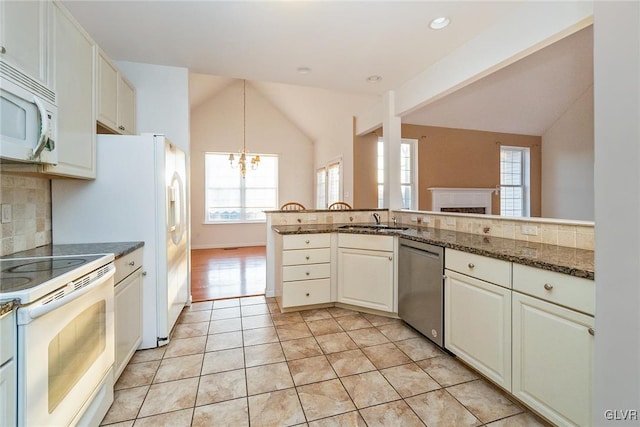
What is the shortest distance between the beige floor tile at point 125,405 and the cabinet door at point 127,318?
0.12 meters

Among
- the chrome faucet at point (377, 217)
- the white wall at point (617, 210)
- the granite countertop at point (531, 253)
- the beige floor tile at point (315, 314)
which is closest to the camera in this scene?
the white wall at point (617, 210)

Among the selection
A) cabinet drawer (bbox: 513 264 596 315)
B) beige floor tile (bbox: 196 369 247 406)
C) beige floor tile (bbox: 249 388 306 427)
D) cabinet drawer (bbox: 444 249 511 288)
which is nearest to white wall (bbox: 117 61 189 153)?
beige floor tile (bbox: 196 369 247 406)

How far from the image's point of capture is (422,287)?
2363 mm

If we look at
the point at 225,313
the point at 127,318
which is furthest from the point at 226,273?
the point at 127,318

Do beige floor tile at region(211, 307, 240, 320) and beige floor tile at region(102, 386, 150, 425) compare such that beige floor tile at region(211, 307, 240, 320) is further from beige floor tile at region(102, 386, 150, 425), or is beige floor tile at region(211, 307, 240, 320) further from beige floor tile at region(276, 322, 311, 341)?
beige floor tile at region(102, 386, 150, 425)

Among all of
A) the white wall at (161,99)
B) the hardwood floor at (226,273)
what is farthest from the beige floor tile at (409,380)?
the white wall at (161,99)

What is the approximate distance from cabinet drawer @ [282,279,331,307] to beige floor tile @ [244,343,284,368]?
0.62 meters

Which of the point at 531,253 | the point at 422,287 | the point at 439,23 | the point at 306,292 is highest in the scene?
the point at 439,23

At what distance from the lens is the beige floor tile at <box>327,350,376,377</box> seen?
196 centimetres

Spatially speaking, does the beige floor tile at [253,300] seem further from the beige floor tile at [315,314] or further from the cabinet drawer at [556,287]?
the cabinet drawer at [556,287]

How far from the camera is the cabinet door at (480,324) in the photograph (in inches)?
64.9

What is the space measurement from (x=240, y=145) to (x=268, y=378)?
619 centimetres

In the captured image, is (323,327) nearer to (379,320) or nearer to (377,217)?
(379,320)

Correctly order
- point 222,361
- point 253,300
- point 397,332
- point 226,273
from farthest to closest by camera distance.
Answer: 1. point 226,273
2. point 253,300
3. point 397,332
4. point 222,361
